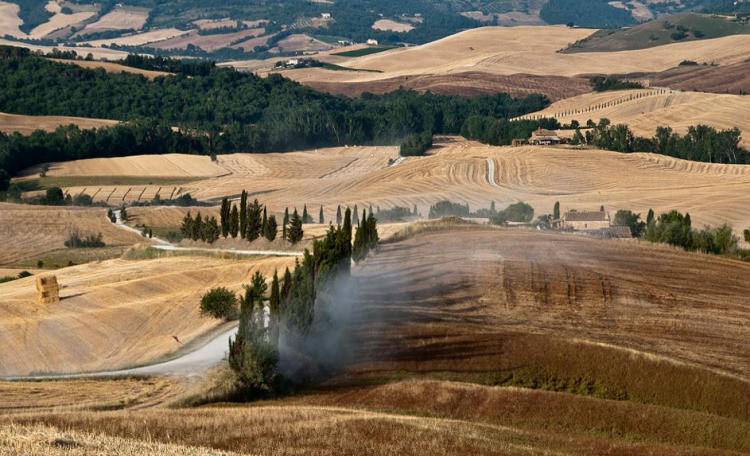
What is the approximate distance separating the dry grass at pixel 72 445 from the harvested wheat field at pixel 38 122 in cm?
12391

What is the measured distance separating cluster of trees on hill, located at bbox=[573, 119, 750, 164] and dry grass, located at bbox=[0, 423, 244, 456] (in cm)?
11423

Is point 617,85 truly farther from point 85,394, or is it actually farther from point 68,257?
point 85,394

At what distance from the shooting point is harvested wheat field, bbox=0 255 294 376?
43.6 m

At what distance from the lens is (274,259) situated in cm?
6456

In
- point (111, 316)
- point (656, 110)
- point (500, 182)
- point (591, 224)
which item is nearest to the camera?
point (111, 316)

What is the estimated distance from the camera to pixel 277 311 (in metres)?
42.3

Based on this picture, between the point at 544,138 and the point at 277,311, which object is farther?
the point at 544,138

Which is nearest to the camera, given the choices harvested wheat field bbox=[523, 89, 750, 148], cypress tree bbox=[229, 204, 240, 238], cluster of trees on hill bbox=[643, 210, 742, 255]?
cluster of trees on hill bbox=[643, 210, 742, 255]

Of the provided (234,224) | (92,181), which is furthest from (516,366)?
(92,181)

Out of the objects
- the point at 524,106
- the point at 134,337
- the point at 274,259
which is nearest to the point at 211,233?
the point at 274,259

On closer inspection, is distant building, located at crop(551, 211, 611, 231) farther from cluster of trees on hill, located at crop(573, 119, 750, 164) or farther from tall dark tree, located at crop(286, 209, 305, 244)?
cluster of trees on hill, located at crop(573, 119, 750, 164)

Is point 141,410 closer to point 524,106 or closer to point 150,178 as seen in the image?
point 150,178

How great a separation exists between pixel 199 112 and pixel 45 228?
87.5m

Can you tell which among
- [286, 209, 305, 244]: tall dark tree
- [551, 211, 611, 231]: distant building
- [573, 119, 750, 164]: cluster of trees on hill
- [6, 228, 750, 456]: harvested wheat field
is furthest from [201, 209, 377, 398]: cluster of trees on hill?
[573, 119, 750, 164]: cluster of trees on hill
